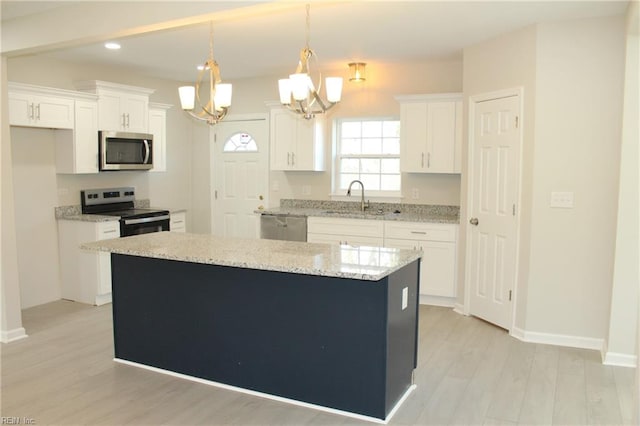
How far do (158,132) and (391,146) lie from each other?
2800 mm

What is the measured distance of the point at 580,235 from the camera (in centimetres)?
412

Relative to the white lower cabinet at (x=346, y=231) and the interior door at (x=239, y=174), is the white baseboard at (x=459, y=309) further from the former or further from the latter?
the interior door at (x=239, y=174)

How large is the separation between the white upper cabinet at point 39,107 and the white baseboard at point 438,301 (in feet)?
13.2

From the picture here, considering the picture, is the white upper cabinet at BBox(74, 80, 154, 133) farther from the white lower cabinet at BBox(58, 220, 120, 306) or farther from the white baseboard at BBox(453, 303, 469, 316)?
the white baseboard at BBox(453, 303, 469, 316)

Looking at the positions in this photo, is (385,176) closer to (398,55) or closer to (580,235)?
(398,55)

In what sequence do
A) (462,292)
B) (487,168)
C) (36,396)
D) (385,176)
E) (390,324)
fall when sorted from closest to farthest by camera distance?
(390,324), (36,396), (487,168), (462,292), (385,176)

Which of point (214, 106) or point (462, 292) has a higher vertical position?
point (214, 106)

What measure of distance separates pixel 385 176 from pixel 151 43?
2909 mm

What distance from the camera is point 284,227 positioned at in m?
5.96

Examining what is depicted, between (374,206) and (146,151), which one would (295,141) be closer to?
(374,206)

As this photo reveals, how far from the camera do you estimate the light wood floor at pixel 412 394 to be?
9.96ft

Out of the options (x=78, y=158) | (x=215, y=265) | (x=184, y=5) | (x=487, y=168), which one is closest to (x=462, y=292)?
(x=487, y=168)

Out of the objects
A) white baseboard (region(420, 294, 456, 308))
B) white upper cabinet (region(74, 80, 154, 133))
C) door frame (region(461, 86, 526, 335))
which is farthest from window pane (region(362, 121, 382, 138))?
white upper cabinet (region(74, 80, 154, 133))

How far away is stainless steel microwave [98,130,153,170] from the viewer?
18.4 feet
